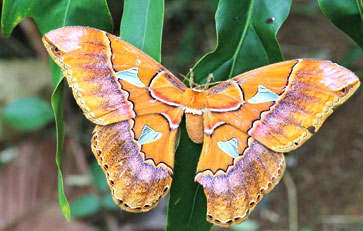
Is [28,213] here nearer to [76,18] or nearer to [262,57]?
[76,18]

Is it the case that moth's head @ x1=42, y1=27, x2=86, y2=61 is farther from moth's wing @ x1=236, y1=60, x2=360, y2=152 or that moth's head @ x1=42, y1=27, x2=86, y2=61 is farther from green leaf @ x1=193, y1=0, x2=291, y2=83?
moth's wing @ x1=236, y1=60, x2=360, y2=152

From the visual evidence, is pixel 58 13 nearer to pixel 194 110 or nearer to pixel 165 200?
pixel 194 110

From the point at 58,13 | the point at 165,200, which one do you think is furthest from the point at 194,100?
the point at 165,200

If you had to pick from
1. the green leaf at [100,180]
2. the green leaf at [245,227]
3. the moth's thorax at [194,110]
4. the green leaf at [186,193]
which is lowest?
the green leaf at [245,227]

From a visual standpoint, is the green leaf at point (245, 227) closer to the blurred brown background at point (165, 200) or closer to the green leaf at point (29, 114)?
the blurred brown background at point (165, 200)

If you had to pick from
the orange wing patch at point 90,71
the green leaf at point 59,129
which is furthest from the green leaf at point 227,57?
the green leaf at point 59,129

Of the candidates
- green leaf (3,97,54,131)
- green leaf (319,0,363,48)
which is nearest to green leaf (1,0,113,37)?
green leaf (319,0,363,48)
